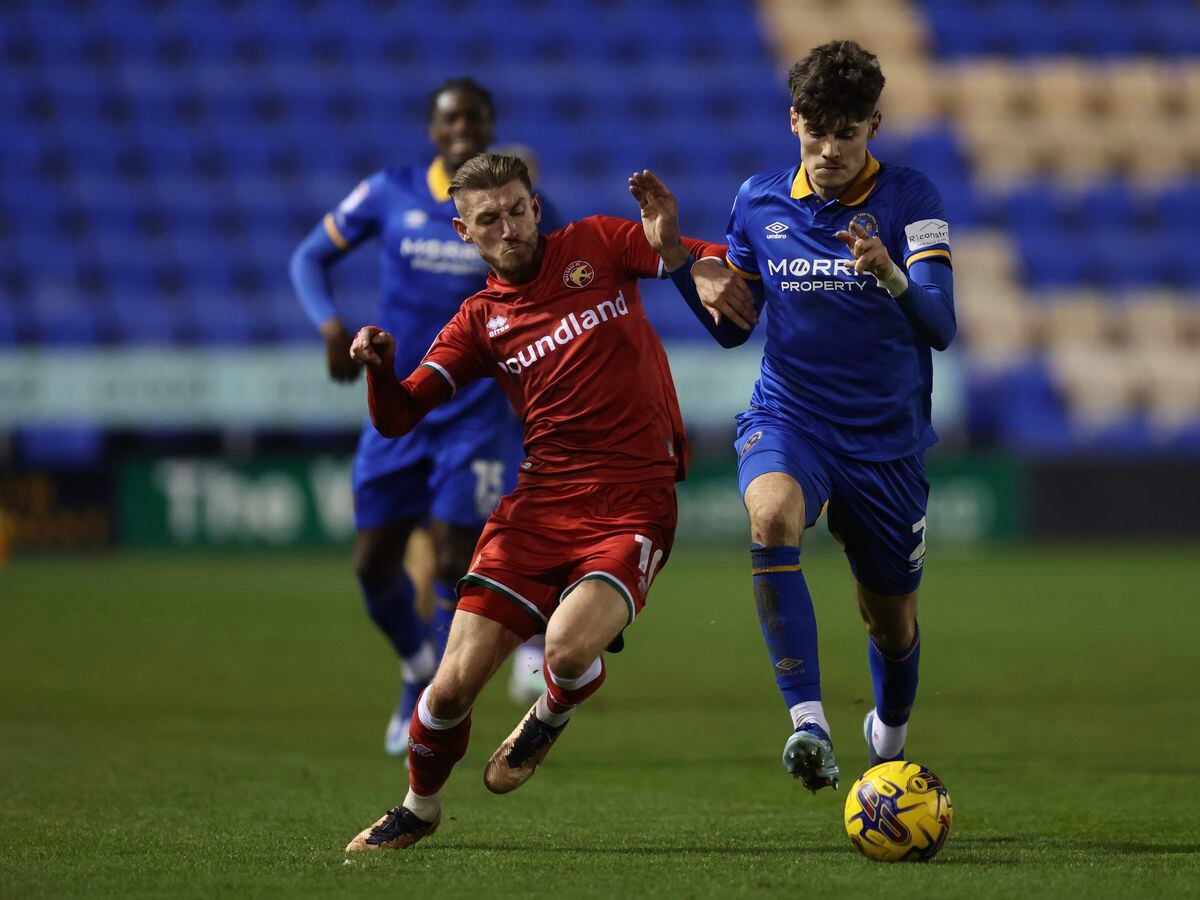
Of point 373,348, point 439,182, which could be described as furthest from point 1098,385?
point 373,348

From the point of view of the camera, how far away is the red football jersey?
195 inches

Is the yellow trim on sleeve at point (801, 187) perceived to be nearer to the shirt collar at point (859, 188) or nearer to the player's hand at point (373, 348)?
the shirt collar at point (859, 188)

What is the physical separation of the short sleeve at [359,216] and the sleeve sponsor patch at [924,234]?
2.62m

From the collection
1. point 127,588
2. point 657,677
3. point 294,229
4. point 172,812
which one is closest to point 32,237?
point 294,229

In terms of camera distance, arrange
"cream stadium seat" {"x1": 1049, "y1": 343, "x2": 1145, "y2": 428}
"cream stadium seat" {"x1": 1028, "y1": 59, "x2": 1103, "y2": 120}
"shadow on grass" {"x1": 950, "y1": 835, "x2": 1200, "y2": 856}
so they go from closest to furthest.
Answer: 1. "shadow on grass" {"x1": 950, "y1": 835, "x2": 1200, "y2": 856}
2. "cream stadium seat" {"x1": 1049, "y1": 343, "x2": 1145, "y2": 428}
3. "cream stadium seat" {"x1": 1028, "y1": 59, "x2": 1103, "y2": 120}

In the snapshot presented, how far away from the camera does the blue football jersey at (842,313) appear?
198 inches

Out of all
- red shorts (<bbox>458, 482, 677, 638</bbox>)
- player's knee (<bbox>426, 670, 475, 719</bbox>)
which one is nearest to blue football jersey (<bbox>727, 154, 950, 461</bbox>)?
red shorts (<bbox>458, 482, 677, 638</bbox>)

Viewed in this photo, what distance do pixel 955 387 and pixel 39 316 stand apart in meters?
8.70

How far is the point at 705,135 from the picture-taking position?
64.2 ft

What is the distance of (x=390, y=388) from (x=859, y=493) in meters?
1.40

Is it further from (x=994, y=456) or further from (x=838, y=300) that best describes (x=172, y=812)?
(x=994, y=456)

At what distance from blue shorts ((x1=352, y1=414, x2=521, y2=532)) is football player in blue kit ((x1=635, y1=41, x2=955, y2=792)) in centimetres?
161

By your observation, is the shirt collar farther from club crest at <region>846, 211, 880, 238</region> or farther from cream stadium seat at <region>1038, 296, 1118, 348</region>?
cream stadium seat at <region>1038, 296, 1118, 348</region>

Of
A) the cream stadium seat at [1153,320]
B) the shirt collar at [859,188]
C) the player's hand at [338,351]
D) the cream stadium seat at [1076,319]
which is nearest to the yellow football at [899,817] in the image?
the shirt collar at [859,188]
